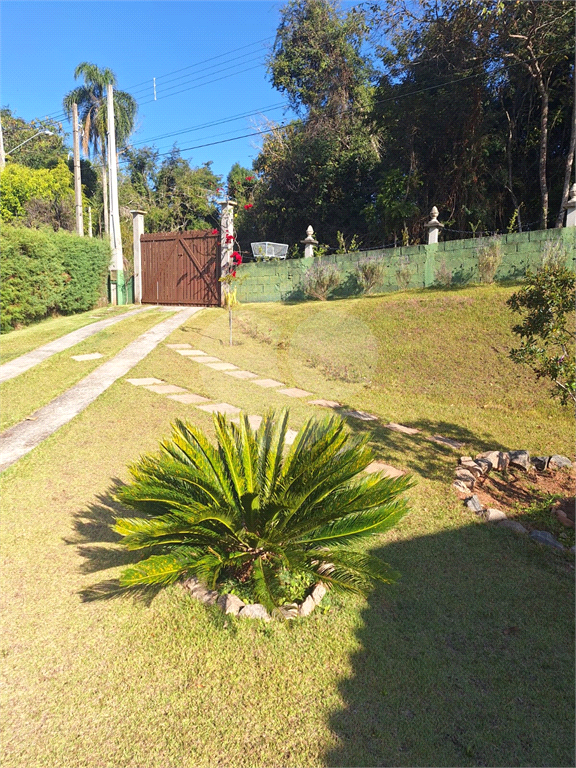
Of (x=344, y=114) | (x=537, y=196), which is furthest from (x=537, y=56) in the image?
(x=344, y=114)

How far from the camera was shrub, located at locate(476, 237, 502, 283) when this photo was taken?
34.5ft

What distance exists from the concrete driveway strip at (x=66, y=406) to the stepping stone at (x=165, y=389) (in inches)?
23.2

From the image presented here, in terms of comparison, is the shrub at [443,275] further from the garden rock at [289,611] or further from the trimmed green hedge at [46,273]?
the garden rock at [289,611]

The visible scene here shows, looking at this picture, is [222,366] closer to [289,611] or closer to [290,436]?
[290,436]

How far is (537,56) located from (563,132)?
307cm

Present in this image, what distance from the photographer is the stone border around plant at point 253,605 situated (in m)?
2.35

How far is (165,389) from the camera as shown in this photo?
20.1ft

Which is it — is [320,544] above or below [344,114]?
below

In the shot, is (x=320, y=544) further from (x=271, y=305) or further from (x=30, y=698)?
(x=271, y=305)

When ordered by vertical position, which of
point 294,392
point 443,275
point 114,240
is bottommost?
point 294,392

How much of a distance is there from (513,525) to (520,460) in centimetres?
117

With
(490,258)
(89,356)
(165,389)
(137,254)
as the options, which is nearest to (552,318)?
(165,389)

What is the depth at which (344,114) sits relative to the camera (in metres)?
20.0

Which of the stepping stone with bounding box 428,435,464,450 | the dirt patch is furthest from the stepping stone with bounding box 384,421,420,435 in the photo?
the dirt patch
